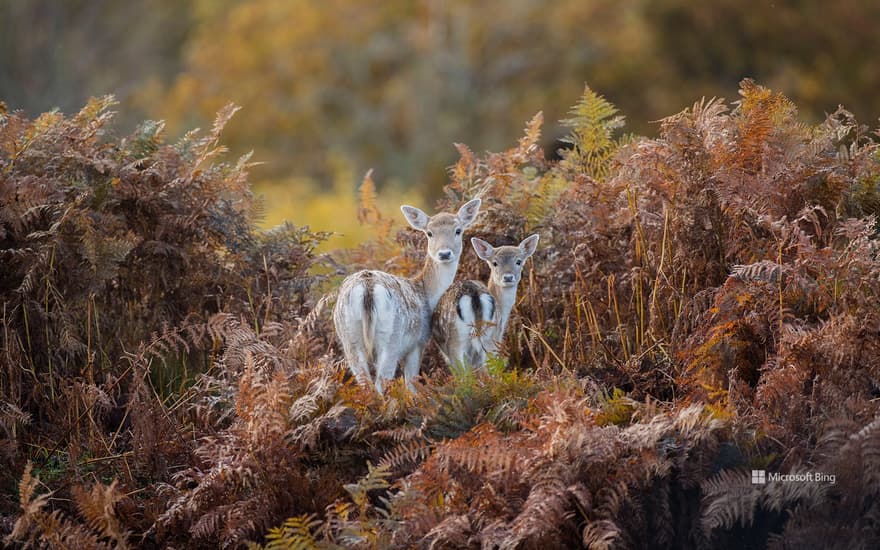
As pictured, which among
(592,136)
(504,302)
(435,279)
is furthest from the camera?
(592,136)

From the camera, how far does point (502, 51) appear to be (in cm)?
2953

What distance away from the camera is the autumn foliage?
573cm

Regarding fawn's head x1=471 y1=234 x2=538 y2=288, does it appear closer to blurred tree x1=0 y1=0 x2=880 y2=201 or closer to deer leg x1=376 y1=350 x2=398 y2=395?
deer leg x1=376 y1=350 x2=398 y2=395

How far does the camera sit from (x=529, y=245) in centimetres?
798

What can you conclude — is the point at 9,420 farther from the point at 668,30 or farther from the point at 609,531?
the point at 668,30

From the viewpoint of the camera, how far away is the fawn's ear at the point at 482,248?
26.3 feet

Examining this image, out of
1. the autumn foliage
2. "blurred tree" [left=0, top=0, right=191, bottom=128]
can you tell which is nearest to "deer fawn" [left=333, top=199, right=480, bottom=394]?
the autumn foliage

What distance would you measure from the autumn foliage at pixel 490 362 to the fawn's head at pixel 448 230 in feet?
1.49

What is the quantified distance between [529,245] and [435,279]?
679 mm

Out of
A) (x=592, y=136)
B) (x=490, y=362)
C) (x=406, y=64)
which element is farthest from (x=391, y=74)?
(x=490, y=362)

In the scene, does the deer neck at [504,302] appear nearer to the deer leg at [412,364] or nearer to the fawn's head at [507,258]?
the fawn's head at [507,258]

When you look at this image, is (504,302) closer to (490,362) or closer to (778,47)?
(490,362)
